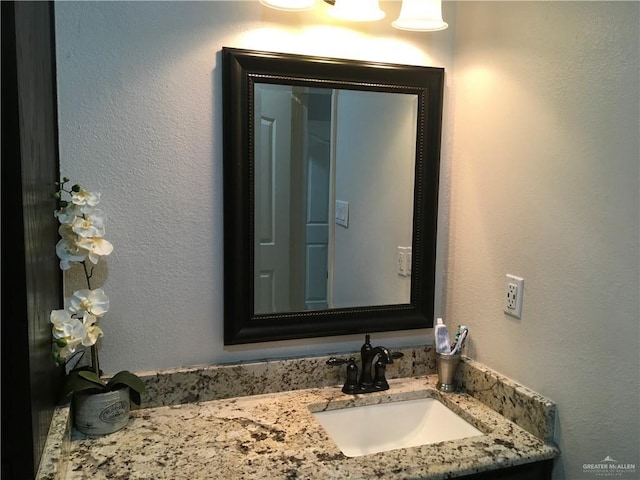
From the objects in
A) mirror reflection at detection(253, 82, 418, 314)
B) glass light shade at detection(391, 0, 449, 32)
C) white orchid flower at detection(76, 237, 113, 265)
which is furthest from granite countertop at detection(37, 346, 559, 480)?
glass light shade at detection(391, 0, 449, 32)

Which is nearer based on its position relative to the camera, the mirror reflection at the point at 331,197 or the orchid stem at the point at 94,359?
the orchid stem at the point at 94,359

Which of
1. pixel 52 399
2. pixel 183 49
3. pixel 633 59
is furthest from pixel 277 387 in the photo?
pixel 633 59

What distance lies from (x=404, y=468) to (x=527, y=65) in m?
1.01

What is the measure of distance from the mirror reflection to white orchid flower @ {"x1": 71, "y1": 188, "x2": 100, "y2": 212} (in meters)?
0.42

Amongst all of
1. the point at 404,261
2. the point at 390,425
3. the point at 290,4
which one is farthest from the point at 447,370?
the point at 290,4

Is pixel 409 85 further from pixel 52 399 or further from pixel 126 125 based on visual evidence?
pixel 52 399

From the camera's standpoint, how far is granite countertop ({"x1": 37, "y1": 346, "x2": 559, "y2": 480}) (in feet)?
3.79

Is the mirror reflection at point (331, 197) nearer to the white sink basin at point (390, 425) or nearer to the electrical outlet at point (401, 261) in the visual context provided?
the electrical outlet at point (401, 261)

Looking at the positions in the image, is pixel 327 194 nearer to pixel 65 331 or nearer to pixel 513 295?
pixel 513 295

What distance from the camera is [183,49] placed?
1.39 m

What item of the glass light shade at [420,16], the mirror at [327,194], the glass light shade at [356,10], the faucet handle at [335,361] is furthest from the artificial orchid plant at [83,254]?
the glass light shade at [420,16]

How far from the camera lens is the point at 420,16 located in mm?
1431

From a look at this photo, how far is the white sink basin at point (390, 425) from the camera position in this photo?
1.49 meters

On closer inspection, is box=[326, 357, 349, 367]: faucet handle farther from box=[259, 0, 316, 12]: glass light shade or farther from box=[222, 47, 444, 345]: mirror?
box=[259, 0, 316, 12]: glass light shade
